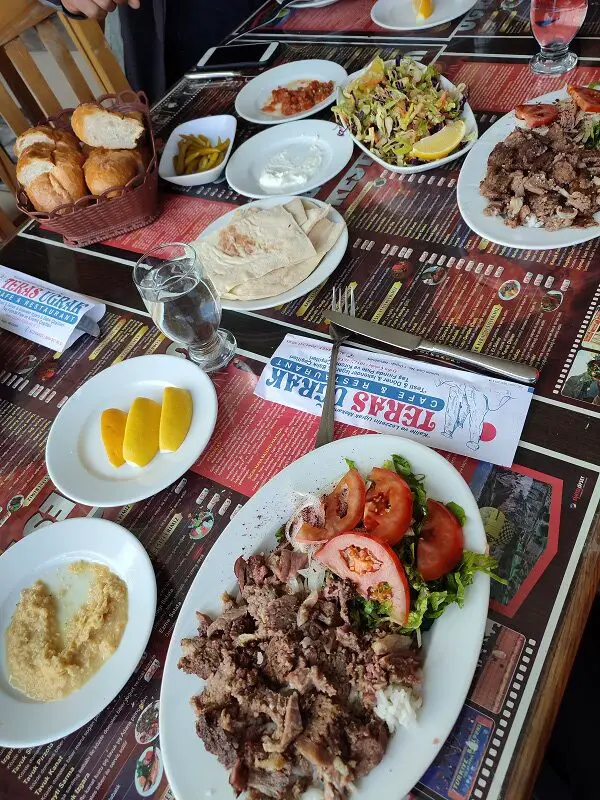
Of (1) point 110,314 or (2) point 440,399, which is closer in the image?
(2) point 440,399

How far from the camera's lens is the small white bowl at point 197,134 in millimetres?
1931

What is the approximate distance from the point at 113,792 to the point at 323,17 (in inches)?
105

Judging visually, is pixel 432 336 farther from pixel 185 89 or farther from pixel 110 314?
pixel 185 89

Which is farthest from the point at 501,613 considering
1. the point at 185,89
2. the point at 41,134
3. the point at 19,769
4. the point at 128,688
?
the point at 185,89

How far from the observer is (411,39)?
6.98 feet

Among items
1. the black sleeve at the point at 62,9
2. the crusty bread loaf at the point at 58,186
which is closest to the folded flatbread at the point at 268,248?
the crusty bread loaf at the point at 58,186

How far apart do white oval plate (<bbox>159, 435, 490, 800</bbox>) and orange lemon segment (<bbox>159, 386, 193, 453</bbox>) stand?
264 millimetres

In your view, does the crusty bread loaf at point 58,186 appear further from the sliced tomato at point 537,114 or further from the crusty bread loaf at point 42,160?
the sliced tomato at point 537,114

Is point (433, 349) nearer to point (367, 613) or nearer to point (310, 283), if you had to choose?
point (310, 283)

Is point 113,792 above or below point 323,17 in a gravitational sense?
below

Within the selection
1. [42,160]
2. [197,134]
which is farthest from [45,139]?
[197,134]

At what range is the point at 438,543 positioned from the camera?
0.96 meters

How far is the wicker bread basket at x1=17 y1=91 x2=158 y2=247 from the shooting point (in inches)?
69.7

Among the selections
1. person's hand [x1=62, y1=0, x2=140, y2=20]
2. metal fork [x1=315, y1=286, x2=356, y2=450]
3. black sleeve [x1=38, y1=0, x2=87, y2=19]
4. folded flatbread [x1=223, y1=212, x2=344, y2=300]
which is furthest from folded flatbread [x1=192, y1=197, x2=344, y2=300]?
black sleeve [x1=38, y1=0, x2=87, y2=19]
